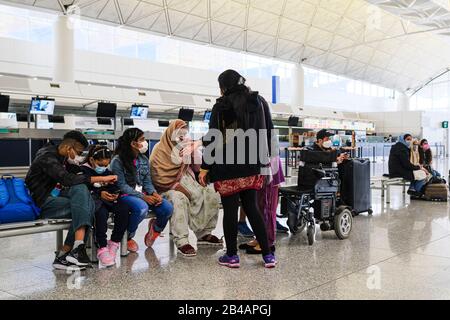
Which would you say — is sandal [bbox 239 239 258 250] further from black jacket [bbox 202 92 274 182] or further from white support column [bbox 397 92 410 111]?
white support column [bbox 397 92 410 111]

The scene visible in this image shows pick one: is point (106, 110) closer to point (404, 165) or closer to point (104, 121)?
point (104, 121)

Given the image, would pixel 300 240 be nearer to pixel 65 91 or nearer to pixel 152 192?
pixel 152 192

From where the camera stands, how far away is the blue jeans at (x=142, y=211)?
3511mm

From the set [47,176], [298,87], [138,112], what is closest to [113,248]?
[47,176]

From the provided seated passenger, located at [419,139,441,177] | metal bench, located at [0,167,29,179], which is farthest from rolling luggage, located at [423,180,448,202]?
metal bench, located at [0,167,29,179]

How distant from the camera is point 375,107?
33250 mm

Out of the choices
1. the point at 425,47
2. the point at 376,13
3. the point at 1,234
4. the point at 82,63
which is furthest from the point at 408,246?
the point at 425,47

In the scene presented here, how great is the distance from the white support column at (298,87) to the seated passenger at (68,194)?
19.4 metres

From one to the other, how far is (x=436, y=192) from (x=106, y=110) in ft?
24.8

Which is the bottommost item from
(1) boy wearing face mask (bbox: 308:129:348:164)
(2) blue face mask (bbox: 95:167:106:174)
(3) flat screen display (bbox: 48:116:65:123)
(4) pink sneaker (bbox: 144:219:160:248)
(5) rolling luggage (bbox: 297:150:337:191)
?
(4) pink sneaker (bbox: 144:219:160:248)

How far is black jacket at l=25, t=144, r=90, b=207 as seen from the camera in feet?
10.5

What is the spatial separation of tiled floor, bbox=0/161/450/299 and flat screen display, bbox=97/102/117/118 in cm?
645

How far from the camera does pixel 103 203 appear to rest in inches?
137

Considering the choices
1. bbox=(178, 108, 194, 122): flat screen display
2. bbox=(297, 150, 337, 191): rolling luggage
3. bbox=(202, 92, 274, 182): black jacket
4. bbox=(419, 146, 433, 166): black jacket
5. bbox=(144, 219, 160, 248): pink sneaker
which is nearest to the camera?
bbox=(202, 92, 274, 182): black jacket
